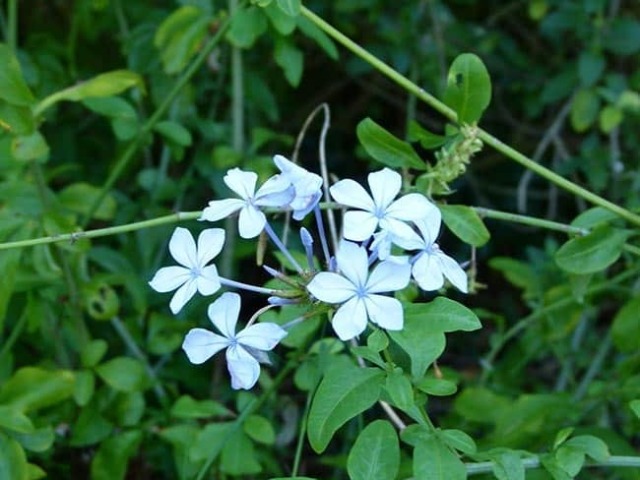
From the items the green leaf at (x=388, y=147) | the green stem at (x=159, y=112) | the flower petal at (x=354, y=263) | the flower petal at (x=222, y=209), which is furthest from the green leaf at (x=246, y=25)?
the flower petal at (x=354, y=263)

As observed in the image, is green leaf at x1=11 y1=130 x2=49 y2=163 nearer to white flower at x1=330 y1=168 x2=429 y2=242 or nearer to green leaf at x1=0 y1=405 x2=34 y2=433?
green leaf at x1=0 y1=405 x2=34 y2=433

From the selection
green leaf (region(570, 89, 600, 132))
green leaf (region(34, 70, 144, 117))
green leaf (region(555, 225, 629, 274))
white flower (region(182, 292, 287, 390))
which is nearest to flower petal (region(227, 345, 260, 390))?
white flower (region(182, 292, 287, 390))

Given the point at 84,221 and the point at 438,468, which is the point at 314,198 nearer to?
the point at 438,468

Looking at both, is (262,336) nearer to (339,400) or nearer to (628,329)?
(339,400)

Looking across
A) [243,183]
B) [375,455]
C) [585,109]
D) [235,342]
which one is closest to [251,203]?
[243,183]

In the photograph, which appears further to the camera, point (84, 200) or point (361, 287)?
point (84, 200)
